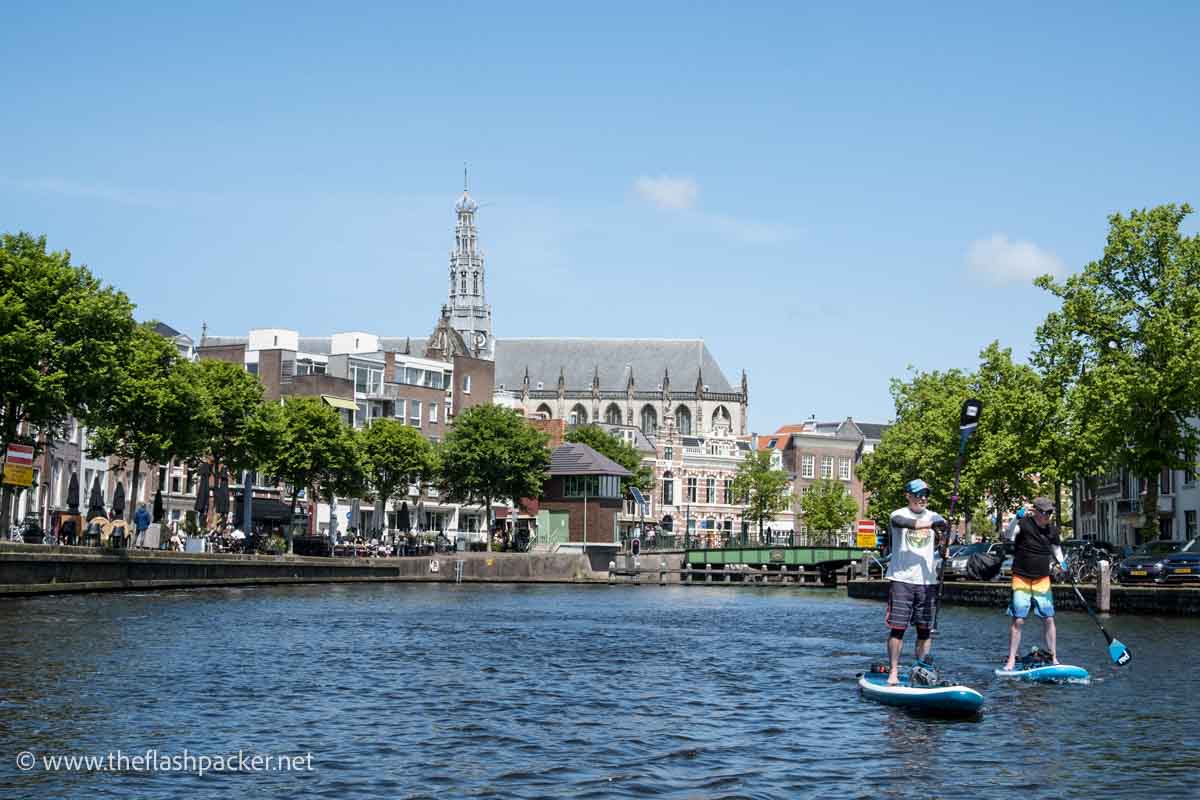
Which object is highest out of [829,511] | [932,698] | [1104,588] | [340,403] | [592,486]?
[340,403]

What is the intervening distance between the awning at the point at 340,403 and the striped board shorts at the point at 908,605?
Answer: 338ft

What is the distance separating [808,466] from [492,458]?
8440 cm

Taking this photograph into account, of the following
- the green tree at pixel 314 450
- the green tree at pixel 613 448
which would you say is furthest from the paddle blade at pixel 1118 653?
the green tree at pixel 613 448

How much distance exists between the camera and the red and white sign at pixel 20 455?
171 ft

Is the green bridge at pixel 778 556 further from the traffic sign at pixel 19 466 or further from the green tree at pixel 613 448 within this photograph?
the traffic sign at pixel 19 466

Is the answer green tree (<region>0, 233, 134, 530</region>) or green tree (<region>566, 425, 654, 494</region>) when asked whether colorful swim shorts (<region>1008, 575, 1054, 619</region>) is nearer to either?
green tree (<region>0, 233, 134, 530</region>)

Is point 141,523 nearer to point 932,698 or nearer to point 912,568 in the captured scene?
point 912,568

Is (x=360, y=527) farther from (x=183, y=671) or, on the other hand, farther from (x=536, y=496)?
(x=183, y=671)

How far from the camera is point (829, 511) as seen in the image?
553 ft

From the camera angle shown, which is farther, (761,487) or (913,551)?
(761,487)

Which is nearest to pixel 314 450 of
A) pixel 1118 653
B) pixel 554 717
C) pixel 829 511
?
pixel 1118 653

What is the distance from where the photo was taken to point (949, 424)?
9431cm

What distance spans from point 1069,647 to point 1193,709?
13.0m

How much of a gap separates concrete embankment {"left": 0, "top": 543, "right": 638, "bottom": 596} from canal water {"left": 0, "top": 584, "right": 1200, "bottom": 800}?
37.6 feet
